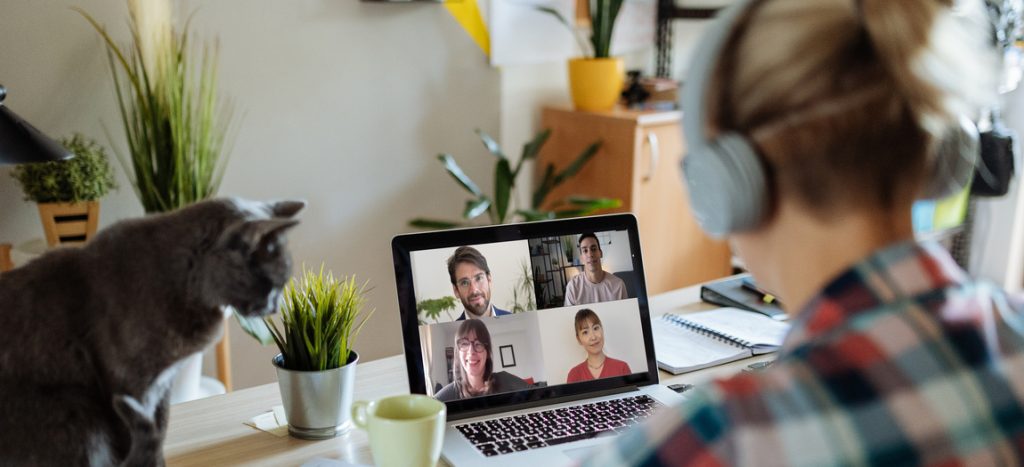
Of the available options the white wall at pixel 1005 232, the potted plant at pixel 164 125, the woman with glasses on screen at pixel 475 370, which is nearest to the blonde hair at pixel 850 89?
the woman with glasses on screen at pixel 475 370

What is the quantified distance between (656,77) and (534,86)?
556 millimetres

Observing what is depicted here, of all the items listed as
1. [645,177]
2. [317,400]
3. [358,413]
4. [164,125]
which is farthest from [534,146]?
[358,413]

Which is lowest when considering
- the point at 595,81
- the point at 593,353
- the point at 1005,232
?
the point at 1005,232

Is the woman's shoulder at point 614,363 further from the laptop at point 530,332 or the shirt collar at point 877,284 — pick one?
the shirt collar at point 877,284

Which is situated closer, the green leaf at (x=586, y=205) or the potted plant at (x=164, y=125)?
the potted plant at (x=164, y=125)

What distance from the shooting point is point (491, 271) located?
140 cm

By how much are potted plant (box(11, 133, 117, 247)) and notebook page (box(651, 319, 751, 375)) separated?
1.46m

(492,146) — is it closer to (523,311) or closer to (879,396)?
(523,311)

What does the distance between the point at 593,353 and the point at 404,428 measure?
412 mm

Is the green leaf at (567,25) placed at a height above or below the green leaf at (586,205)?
above

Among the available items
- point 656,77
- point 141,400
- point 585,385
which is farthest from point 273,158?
point 141,400

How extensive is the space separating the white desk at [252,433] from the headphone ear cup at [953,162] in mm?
806

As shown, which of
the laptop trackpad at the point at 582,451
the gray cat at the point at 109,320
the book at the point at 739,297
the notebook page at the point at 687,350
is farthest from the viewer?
the book at the point at 739,297

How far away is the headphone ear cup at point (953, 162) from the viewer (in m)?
0.69
